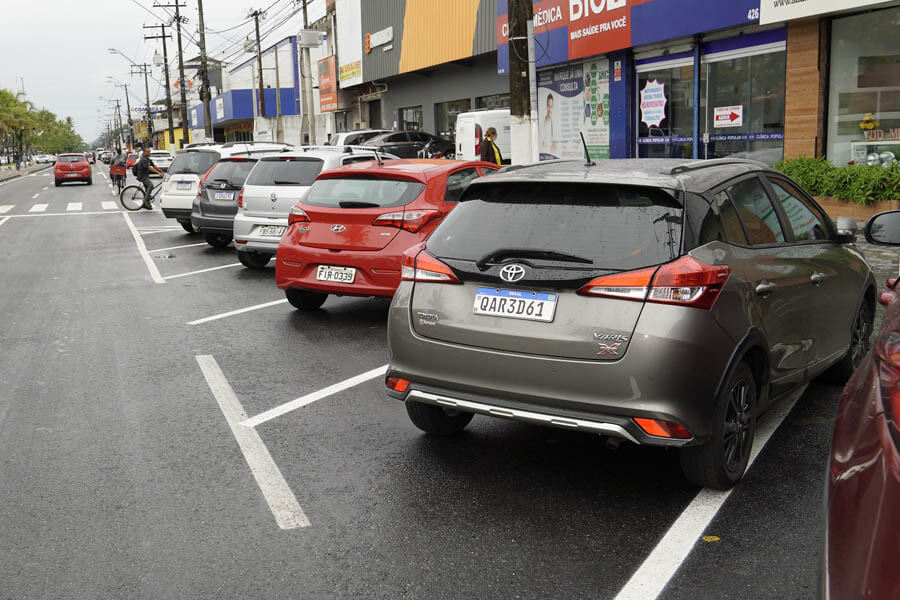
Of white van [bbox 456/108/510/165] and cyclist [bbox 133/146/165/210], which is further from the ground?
white van [bbox 456/108/510/165]

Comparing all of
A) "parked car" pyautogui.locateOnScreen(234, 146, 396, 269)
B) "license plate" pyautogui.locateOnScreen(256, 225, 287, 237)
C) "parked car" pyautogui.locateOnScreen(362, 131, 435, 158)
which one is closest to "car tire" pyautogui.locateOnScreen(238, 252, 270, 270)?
"parked car" pyautogui.locateOnScreen(234, 146, 396, 269)

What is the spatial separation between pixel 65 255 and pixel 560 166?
12.2 metres

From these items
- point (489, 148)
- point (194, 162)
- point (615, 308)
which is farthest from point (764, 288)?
point (489, 148)

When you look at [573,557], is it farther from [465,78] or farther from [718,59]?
[465,78]

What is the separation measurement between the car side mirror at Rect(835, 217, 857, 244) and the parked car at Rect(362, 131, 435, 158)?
20.2m

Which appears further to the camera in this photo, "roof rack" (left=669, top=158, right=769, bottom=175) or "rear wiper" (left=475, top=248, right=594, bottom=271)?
"roof rack" (left=669, top=158, right=769, bottom=175)

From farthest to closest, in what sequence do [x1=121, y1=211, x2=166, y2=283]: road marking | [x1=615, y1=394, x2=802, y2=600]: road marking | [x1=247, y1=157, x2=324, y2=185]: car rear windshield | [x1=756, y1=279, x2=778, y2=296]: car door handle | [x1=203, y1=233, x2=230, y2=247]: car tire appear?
[x1=203, y1=233, x2=230, y2=247]: car tire → [x1=121, y1=211, x2=166, y2=283]: road marking → [x1=247, y1=157, x2=324, y2=185]: car rear windshield → [x1=756, y1=279, x2=778, y2=296]: car door handle → [x1=615, y1=394, x2=802, y2=600]: road marking

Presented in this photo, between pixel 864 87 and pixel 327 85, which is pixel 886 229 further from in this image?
pixel 327 85

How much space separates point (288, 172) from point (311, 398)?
6.14 metres

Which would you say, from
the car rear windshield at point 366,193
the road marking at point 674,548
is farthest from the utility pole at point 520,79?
the road marking at point 674,548

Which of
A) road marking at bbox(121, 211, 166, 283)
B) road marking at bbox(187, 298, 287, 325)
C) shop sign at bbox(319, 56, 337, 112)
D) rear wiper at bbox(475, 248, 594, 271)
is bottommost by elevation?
road marking at bbox(187, 298, 287, 325)

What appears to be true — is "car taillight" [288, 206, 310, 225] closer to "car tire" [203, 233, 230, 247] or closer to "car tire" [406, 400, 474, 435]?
"car tire" [406, 400, 474, 435]

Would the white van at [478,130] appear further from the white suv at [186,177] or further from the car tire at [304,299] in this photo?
the car tire at [304,299]

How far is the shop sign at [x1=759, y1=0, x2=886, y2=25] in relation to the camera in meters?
12.7
